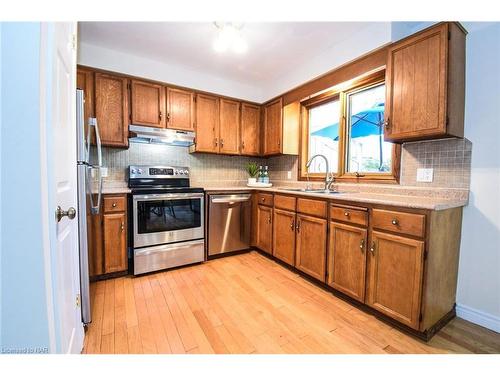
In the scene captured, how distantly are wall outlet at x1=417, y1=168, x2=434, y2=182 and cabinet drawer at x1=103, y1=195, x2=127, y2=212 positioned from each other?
2844mm

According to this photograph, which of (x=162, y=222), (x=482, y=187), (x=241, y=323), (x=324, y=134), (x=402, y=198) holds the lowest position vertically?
(x=241, y=323)

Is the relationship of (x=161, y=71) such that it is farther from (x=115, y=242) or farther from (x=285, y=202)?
(x=285, y=202)

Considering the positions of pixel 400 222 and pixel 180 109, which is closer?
pixel 400 222

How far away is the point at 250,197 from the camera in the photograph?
3.03m

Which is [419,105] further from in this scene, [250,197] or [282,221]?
[250,197]

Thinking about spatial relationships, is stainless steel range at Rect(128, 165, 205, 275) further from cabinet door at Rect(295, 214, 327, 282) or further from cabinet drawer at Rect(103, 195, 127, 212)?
cabinet door at Rect(295, 214, 327, 282)

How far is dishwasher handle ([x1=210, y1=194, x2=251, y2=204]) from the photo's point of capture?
9.09 feet

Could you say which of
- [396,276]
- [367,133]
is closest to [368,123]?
[367,133]

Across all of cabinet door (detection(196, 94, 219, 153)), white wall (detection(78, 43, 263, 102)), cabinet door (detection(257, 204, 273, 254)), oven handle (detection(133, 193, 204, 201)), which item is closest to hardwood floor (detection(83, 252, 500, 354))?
cabinet door (detection(257, 204, 273, 254))

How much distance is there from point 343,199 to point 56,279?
187 cm

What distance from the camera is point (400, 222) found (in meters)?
1.48

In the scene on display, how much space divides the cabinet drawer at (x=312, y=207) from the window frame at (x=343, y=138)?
2.16 feet

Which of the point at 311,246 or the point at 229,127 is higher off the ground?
the point at 229,127

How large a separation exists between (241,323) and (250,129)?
2686 millimetres
